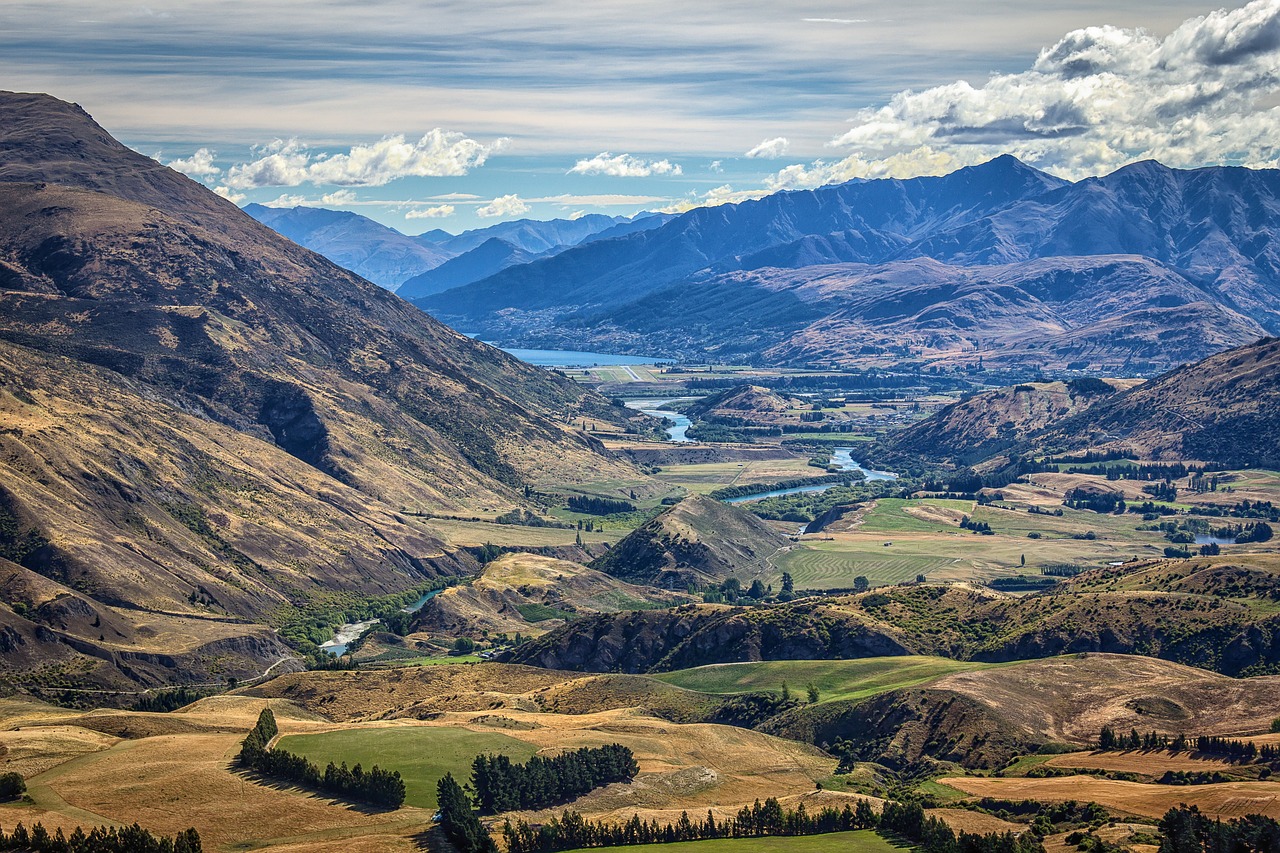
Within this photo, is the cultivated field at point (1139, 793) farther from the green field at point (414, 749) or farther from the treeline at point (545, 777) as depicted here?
the green field at point (414, 749)

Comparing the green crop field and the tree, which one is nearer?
the green crop field

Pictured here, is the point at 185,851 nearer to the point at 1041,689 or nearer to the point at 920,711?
the point at 920,711

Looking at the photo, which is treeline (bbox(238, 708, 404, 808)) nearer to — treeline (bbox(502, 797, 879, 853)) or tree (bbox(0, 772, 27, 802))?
treeline (bbox(502, 797, 879, 853))

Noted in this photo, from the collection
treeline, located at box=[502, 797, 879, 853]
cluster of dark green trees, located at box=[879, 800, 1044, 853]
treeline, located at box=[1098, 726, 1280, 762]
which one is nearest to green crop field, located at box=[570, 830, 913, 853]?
treeline, located at box=[502, 797, 879, 853]

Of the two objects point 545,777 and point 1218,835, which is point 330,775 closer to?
point 545,777

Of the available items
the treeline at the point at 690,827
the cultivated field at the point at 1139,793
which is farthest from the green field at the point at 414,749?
the cultivated field at the point at 1139,793
